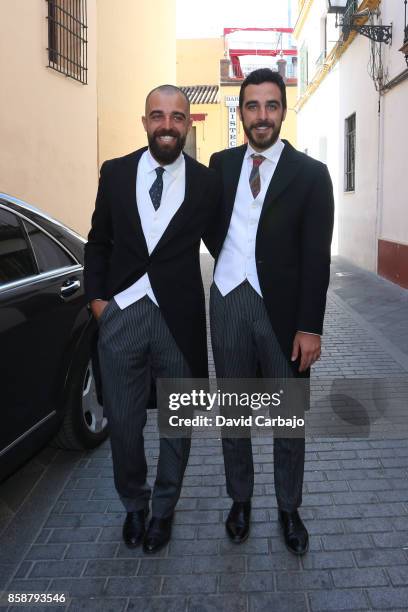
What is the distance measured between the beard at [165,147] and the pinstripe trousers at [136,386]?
1.94ft

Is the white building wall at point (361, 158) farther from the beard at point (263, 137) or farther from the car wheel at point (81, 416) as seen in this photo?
the beard at point (263, 137)

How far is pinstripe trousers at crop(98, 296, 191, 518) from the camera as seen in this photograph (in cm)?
272

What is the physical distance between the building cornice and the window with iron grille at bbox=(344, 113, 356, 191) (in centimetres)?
153

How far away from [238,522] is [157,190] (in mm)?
1513

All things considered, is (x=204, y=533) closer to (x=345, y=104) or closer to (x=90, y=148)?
(x=90, y=148)

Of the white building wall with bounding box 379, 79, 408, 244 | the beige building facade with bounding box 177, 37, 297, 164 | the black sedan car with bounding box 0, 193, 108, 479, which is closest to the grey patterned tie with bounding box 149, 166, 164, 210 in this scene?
the black sedan car with bounding box 0, 193, 108, 479

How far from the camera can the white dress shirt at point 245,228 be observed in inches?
104

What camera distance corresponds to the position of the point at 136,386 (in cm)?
282

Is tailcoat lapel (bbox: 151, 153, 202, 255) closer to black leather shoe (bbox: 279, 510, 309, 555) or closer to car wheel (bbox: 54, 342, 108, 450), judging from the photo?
car wheel (bbox: 54, 342, 108, 450)

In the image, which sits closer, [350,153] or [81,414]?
[81,414]

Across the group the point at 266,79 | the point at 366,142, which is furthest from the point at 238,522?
the point at 366,142

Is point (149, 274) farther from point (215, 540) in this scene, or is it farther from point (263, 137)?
point (215, 540)

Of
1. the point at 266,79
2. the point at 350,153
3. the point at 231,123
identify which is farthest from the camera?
the point at 231,123

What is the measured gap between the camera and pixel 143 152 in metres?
2.82
